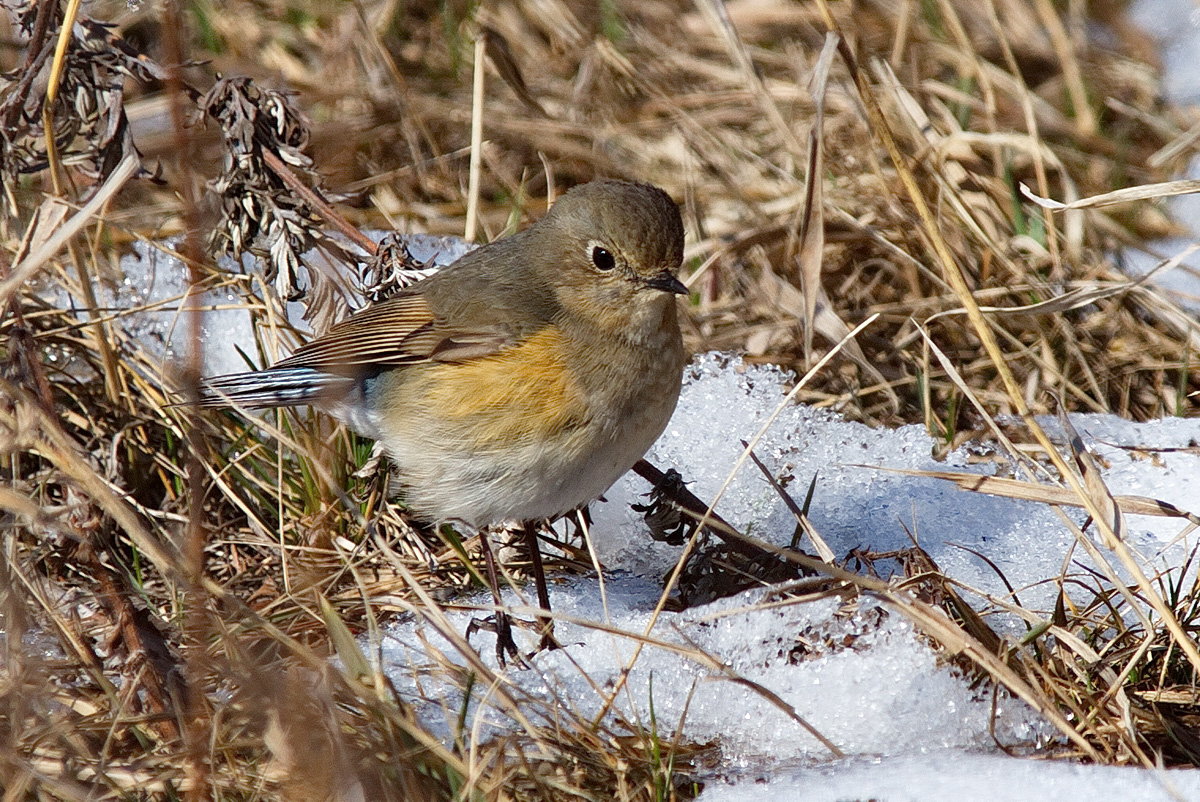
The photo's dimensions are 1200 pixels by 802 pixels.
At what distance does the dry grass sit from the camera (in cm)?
294

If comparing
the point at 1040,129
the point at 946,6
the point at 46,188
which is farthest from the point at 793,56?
the point at 46,188

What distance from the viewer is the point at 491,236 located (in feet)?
18.8

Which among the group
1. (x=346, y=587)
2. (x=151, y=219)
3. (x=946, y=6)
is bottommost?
(x=346, y=587)

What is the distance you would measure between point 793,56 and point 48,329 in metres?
4.10

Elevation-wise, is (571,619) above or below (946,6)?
below

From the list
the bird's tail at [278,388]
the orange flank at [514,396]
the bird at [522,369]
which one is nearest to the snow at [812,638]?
the bird at [522,369]

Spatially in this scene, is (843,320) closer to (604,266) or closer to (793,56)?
(604,266)

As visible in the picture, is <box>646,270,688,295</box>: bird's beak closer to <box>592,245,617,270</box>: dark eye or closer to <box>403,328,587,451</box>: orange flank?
<box>592,245,617,270</box>: dark eye

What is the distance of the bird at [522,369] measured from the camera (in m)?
3.67

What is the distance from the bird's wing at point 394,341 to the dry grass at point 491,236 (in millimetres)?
213

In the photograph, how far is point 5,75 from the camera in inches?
152

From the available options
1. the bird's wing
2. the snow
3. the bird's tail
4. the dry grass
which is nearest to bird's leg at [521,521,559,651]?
the snow

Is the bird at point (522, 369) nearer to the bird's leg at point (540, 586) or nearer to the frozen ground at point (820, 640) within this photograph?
the bird's leg at point (540, 586)

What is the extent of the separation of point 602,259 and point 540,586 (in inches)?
40.6
